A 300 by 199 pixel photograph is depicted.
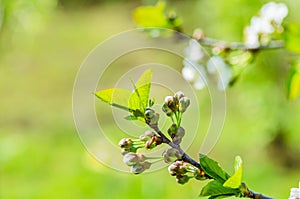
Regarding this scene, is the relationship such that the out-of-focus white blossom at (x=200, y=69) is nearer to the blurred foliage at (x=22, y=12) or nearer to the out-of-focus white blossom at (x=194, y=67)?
the out-of-focus white blossom at (x=194, y=67)

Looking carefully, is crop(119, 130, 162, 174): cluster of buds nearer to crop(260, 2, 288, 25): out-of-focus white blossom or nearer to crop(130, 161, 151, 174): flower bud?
crop(130, 161, 151, 174): flower bud

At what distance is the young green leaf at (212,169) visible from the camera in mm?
347

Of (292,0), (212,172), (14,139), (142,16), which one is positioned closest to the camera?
(212,172)

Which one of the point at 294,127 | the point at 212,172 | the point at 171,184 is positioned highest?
the point at 294,127

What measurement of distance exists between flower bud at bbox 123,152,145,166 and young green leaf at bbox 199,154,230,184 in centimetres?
3

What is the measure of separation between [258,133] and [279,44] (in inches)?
80.5

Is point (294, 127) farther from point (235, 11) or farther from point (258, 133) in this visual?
point (235, 11)

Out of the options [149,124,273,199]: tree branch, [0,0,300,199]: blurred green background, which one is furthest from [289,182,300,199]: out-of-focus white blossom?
[0,0,300,199]: blurred green background

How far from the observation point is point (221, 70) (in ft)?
2.08

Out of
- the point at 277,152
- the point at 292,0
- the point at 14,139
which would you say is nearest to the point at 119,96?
the point at 292,0

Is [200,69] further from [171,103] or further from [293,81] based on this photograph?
[171,103]

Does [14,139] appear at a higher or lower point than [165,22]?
higher

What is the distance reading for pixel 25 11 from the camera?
1771 millimetres

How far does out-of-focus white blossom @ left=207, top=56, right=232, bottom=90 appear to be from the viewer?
0.62m
